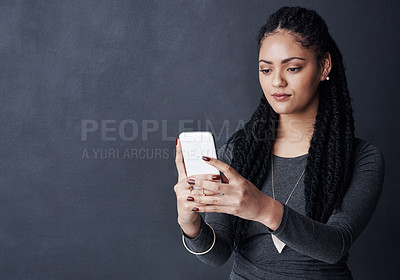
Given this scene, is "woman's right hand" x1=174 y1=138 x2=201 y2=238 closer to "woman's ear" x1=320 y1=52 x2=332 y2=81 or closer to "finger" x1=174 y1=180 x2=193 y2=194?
"finger" x1=174 y1=180 x2=193 y2=194

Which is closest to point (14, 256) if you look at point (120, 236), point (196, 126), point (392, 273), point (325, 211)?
point (120, 236)

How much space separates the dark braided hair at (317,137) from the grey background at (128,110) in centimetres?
60

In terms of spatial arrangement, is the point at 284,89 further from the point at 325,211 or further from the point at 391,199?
the point at 391,199

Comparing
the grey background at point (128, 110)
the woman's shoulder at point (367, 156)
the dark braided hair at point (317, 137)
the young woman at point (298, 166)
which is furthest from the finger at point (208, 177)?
the grey background at point (128, 110)

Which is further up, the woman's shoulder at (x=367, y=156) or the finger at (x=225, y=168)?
the woman's shoulder at (x=367, y=156)

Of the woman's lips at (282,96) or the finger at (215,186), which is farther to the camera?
the woman's lips at (282,96)

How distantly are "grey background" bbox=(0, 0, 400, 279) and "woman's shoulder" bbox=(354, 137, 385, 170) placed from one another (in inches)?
27.4

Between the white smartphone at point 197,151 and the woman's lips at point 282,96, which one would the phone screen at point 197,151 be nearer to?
the white smartphone at point 197,151

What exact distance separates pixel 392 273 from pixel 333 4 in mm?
1183

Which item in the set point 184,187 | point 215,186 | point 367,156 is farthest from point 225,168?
point 367,156

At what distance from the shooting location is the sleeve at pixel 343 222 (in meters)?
1.01

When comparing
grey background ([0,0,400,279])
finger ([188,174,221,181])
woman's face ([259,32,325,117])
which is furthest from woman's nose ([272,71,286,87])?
grey background ([0,0,400,279])

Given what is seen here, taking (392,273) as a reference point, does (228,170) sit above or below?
above

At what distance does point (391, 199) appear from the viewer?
6.44 ft
